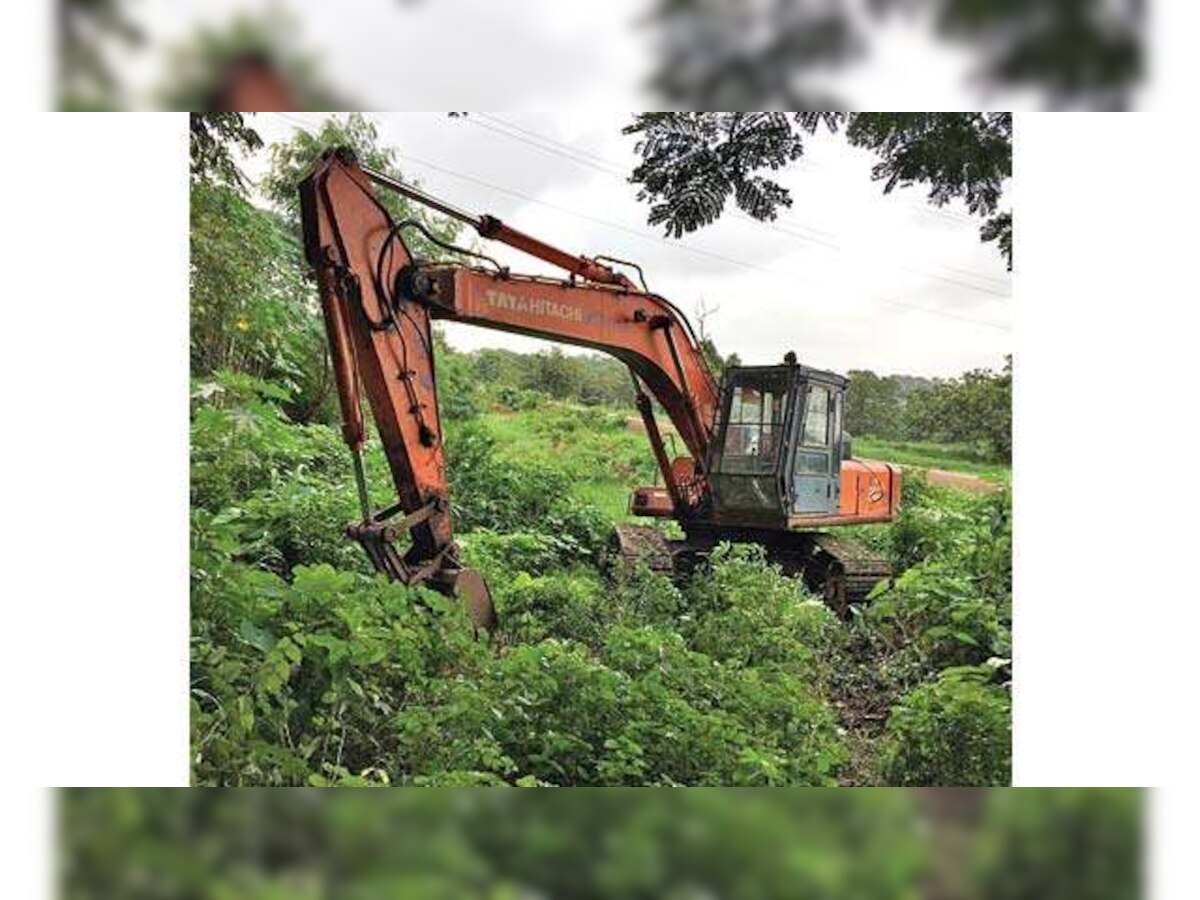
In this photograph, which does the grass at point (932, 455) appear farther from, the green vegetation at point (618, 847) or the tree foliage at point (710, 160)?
the green vegetation at point (618, 847)

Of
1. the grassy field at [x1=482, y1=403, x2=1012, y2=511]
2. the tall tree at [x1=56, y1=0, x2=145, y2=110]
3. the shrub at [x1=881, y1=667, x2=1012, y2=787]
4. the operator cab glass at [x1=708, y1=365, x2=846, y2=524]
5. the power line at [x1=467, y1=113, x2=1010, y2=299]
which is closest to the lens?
the tall tree at [x1=56, y1=0, x2=145, y2=110]

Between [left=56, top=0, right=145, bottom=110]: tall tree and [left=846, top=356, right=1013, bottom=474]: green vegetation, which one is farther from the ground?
[left=56, top=0, right=145, bottom=110]: tall tree

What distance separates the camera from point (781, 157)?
358cm

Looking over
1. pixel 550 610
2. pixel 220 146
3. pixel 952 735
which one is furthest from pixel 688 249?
pixel 952 735

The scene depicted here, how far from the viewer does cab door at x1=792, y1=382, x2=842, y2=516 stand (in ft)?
14.2

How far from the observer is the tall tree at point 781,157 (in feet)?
10.7

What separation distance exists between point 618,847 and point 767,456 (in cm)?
305

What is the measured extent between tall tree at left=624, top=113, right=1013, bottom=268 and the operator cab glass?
781 mm

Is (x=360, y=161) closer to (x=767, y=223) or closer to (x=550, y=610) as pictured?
(x=767, y=223)

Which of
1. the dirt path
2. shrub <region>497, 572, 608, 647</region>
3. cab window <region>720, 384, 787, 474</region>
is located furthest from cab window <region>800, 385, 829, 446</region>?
shrub <region>497, 572, 608, 647</region>

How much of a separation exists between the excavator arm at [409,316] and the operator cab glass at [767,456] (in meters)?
0.38

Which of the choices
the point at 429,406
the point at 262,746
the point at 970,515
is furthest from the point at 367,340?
the point at 970,515

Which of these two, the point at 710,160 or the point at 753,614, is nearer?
the point at 710,160

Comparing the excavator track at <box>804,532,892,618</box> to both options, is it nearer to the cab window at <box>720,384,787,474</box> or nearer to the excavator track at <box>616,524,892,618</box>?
the excavator track at <box>616,524,892,618</box>
